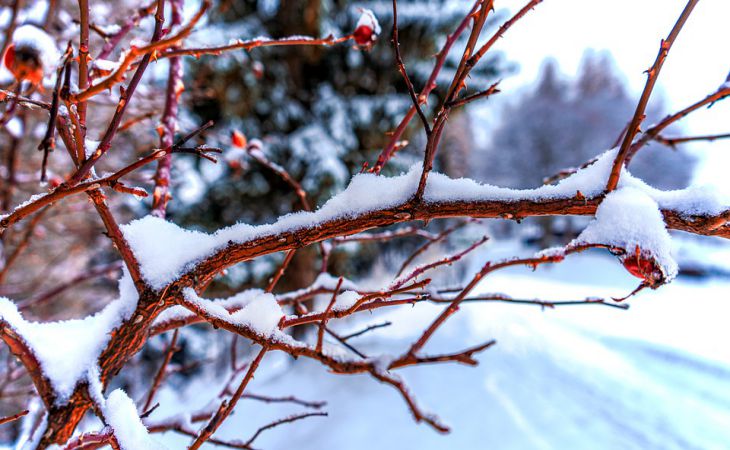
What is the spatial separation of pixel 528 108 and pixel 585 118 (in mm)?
2482

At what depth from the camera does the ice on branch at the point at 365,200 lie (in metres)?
0.65

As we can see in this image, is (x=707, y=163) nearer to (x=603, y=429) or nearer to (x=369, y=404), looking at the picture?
(x=603, y=429)

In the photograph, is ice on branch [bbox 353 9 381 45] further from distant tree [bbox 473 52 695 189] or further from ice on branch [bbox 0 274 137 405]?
distant tree [bbox 473 52 695 189]

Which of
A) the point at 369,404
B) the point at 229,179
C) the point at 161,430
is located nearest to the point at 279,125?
the point at 229,179

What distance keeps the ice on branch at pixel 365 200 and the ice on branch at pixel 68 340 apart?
0.31ft

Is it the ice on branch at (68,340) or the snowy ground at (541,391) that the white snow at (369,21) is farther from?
the snowy ground at (541,391)

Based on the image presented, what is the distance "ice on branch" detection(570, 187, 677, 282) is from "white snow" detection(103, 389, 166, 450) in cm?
70

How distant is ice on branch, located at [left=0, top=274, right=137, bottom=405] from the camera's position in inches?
24.3

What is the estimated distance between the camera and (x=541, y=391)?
3059 millimetres

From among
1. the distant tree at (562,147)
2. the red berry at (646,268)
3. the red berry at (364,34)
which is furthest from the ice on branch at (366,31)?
the distant tree at (562,147)

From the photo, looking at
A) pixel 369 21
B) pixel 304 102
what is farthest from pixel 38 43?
pixel 304 102

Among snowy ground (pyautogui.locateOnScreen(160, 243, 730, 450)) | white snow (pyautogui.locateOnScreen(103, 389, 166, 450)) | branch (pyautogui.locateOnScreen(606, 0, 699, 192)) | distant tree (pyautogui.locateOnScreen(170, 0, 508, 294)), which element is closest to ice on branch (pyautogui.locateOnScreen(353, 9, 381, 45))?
branch (pyautogui.locateOnScreen(606, 0, 699, 192))

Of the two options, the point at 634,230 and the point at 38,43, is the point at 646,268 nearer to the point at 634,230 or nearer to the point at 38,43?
the point at 634,230

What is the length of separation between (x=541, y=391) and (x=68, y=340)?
3271 millimetres
